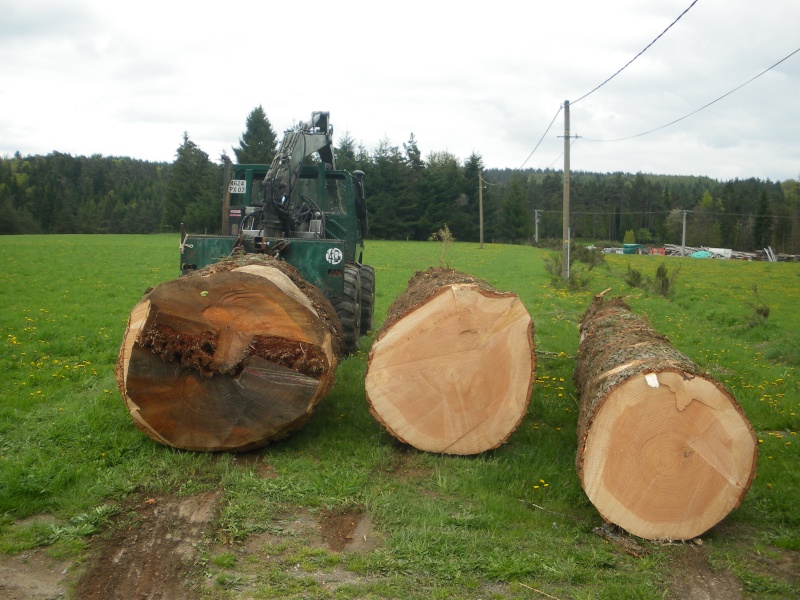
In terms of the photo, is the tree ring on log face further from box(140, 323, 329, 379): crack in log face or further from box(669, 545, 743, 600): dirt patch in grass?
box(140, 323, 329, 379): crack in log face

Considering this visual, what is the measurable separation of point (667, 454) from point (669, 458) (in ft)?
0.09

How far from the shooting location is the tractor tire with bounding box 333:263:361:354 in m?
Answer: 8.79

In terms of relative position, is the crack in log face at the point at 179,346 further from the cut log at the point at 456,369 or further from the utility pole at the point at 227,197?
the utility pole at the point at 227,197

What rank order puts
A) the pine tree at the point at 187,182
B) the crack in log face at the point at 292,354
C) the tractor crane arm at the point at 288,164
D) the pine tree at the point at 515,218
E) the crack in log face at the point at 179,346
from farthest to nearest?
the pine tree at the point at 515,218 → the pine tree at the point at 187,182 → the tractor crane arm at the point at 288,164 → the crack in log face at the point at 292,354 → the crack in log face at the point at 179,346

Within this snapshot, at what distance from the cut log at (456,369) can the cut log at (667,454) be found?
101cm

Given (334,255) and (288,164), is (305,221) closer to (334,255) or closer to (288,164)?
(288,164)

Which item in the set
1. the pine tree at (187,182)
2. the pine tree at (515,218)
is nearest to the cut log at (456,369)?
the pine tree at (187,182)

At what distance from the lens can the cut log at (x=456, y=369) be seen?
5508 millimetres

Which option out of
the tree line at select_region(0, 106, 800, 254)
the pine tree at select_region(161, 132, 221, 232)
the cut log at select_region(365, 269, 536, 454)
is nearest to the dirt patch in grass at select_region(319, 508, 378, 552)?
the cut log at select_region(365, 269, 536, 454)

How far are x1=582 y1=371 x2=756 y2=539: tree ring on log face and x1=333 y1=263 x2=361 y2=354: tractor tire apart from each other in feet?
15.4

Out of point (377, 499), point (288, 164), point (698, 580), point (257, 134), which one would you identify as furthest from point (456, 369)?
point (257, 134)

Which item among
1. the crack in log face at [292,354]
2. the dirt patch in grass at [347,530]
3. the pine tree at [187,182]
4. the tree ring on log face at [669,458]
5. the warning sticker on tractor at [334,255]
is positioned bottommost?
the dirt patch in grass at [347,530]

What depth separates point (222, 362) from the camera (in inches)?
210

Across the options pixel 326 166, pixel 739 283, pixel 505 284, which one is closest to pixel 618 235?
pixel 739 283
